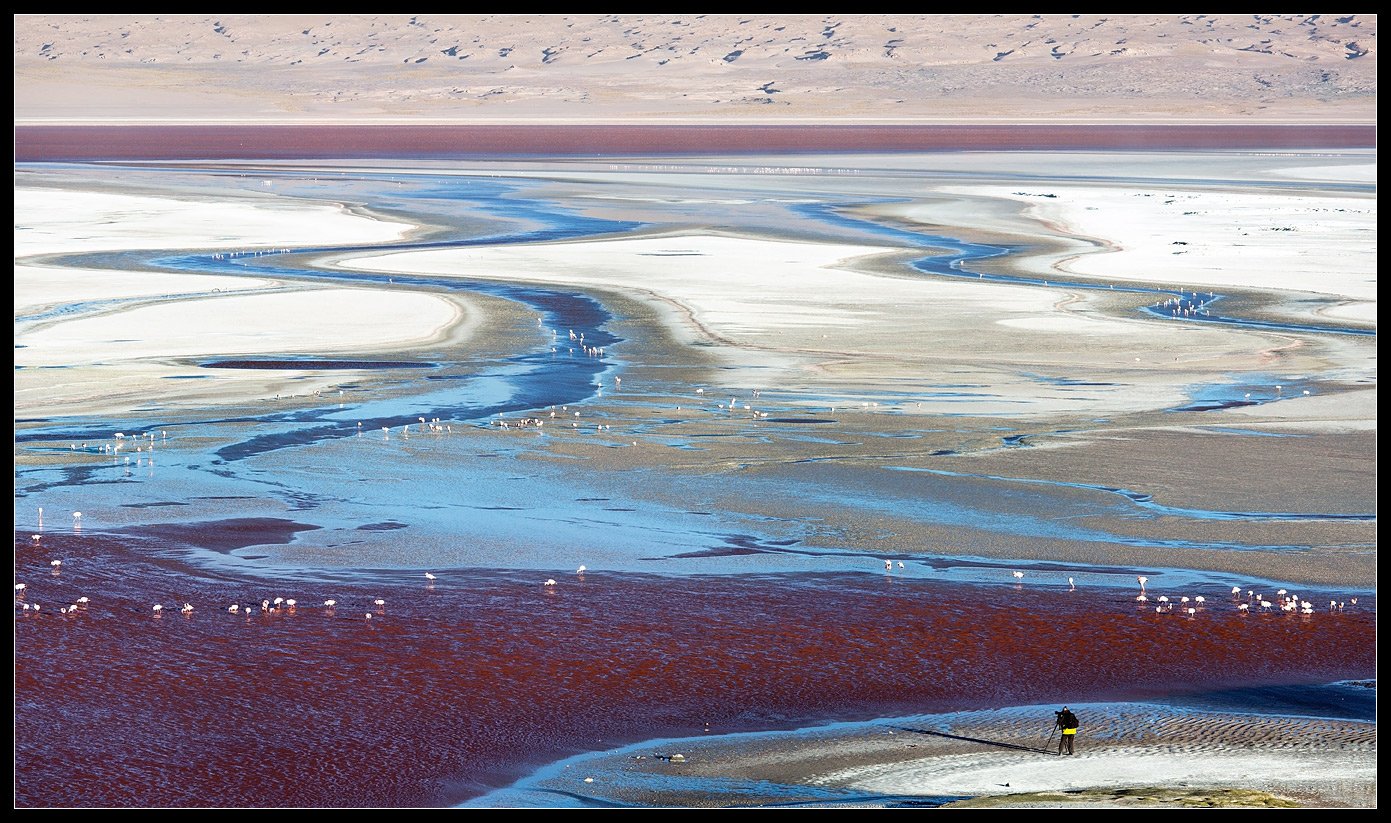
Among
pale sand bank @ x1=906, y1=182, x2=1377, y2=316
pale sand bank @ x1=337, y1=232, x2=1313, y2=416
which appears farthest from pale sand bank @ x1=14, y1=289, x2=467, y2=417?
pale sand bank @ x1=906, y1=182, x2=1377, y2=316

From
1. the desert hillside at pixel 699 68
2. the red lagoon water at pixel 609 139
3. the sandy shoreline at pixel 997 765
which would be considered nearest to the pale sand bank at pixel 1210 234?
the sandy shoreline at pixel 997 765

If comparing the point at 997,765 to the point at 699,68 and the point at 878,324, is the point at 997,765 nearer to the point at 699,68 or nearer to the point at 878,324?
the point at 878,324

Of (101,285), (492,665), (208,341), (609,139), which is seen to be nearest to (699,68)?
(609,139)

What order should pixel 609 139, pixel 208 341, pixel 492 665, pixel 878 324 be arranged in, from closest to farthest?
pixel 492 665, pixel 208 341, pixel 878 324, pixel 609 139

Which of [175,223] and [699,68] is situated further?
[699,68]

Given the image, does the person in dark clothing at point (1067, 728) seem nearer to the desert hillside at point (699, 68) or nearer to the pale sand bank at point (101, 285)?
the pale sand bank at point (101, 285)

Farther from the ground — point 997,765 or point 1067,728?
point 1067,728

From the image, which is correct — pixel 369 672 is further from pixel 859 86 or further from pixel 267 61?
pixel 267 61
